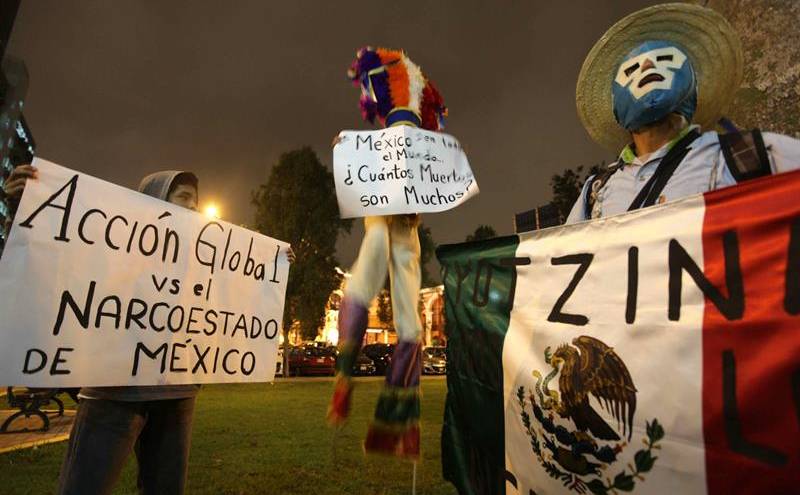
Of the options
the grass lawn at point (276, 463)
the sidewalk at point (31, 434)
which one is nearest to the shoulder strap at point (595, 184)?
the grass lawn at point (276, 463)

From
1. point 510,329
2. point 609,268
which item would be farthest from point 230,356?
point 609,268

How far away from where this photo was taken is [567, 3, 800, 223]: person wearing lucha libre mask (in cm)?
189

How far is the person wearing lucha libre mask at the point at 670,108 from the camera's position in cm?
189

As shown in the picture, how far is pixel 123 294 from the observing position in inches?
90.5

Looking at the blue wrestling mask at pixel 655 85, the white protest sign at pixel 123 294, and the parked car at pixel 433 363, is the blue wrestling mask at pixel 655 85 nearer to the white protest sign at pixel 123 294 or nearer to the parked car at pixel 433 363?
the white protest sign at pixel 123 294

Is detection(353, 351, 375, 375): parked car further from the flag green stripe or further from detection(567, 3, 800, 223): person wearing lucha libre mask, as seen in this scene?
detection(567, 3, 800, 223): person wearing lucha libre mask

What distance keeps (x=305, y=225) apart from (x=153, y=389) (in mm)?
25002

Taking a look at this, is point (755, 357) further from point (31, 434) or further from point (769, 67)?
point (31, 434)

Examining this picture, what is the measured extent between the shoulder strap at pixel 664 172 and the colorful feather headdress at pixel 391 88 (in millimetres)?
1826

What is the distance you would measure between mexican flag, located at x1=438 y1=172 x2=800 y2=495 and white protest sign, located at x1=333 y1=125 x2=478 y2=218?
3.39ft

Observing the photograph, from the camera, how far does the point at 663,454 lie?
1472 mm

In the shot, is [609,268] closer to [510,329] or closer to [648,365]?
[648,365]

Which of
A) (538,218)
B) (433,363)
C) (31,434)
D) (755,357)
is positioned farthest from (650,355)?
(433,363)

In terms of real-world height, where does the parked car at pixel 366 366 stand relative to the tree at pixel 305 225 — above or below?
below
